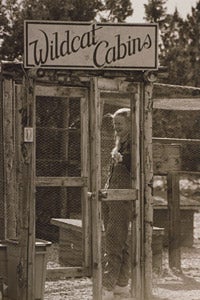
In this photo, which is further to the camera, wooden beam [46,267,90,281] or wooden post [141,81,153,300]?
wooden beam [46,267,90,281]

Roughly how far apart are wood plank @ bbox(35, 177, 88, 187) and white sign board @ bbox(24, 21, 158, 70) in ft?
5.60

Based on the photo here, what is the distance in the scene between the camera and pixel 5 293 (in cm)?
820

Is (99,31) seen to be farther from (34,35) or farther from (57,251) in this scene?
(57,251)

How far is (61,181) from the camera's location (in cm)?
940

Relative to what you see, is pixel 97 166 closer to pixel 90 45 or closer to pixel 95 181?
pixel 95 181

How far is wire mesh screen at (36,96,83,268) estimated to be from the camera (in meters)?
10.8

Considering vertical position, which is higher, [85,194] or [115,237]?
[85,194]

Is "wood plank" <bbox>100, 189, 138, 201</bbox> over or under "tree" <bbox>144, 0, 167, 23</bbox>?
under

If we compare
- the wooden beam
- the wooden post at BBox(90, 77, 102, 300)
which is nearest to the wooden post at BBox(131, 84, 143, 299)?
the wooden post at BBox(90, 77, 102, 300)

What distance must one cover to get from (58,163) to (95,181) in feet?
12.5

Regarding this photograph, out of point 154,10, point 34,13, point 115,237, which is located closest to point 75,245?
point 115,237

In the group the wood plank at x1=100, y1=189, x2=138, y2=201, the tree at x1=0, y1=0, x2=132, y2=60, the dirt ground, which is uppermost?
the tree at x1=0, y1=0, x2=132, y2=60

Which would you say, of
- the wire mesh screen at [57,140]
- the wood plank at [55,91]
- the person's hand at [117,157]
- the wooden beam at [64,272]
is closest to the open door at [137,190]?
the person's hand at [117,157]

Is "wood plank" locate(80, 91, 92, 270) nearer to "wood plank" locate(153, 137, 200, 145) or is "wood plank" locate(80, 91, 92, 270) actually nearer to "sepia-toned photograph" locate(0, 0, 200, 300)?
"sepia-toned photograph" locate(0, 0, 200, 300)
